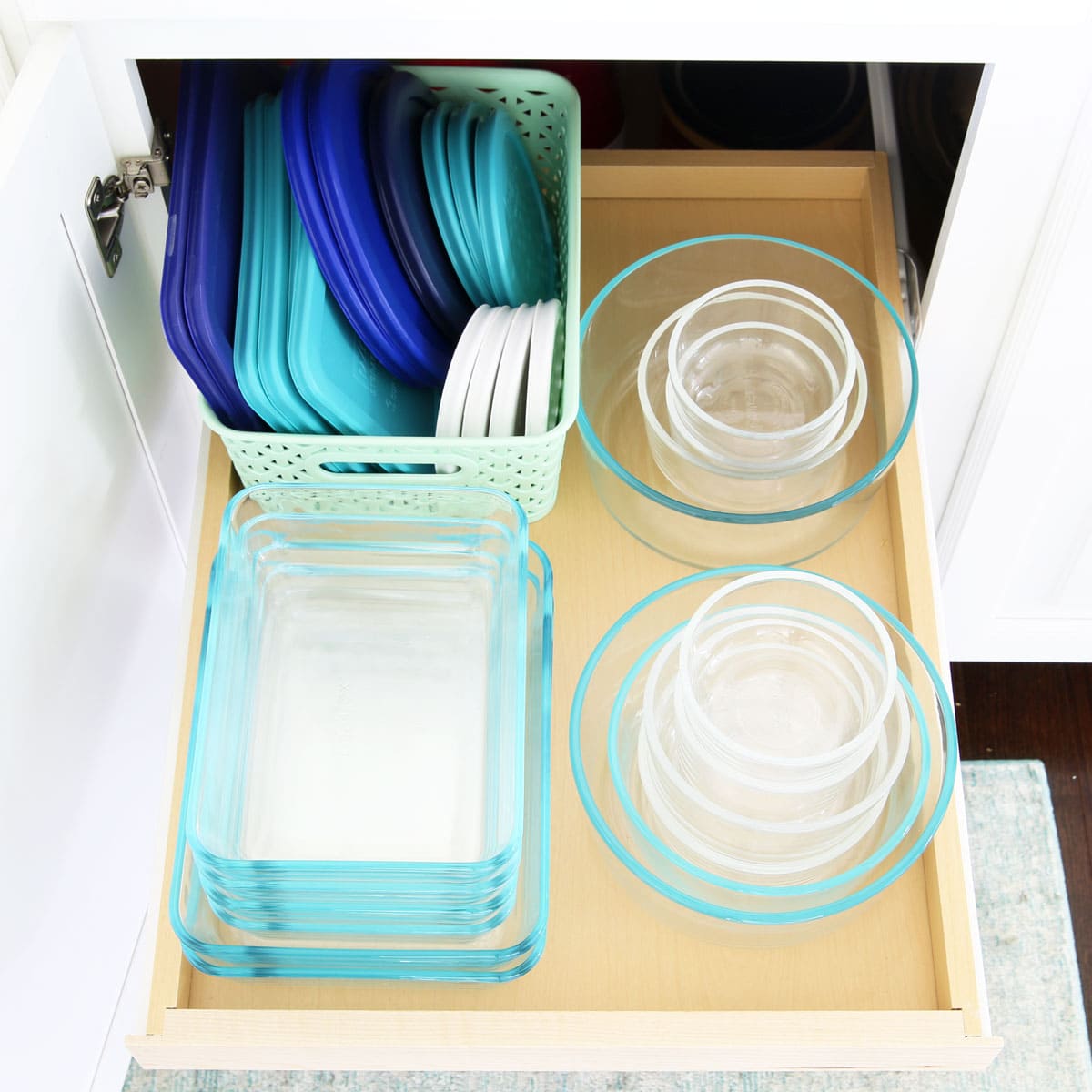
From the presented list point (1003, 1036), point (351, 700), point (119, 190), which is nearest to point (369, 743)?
point (351, 700)

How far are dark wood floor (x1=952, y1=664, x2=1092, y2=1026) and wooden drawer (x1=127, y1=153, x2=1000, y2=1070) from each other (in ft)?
2.14

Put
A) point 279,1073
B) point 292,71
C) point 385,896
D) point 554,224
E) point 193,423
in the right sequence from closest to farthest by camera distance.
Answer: point 385,896 → point 292,71 → point 554,224 → point 193,423 → point 279,1073

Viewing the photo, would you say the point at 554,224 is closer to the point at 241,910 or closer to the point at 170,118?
the point at 170,118

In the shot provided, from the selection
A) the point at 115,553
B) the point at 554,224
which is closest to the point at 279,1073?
the point at 115,553

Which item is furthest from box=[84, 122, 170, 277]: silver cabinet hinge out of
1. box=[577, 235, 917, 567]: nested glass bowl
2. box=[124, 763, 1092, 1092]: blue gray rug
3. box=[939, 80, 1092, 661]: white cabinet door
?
box=[124, 763, 1092, 1092]: blue gray rug

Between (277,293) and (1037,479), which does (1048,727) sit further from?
(277,293)

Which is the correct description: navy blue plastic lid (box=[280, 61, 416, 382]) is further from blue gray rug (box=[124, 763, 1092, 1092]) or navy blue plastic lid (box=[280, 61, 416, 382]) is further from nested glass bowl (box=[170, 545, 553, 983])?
blue gray rug (box=[124, 763, 1092, 1092])

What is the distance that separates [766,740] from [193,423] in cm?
54

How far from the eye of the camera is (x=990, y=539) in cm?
105

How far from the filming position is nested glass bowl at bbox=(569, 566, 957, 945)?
0.70m

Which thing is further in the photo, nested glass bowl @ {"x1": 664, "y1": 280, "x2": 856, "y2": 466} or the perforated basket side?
nested glass bowl @ {"x1": 664, "y1": 280, "x2": 856, "y2": 466}

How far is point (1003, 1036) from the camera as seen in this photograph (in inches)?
49.8

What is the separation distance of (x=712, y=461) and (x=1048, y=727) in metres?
0.77

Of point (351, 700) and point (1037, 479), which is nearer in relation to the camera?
point (351, 700)
